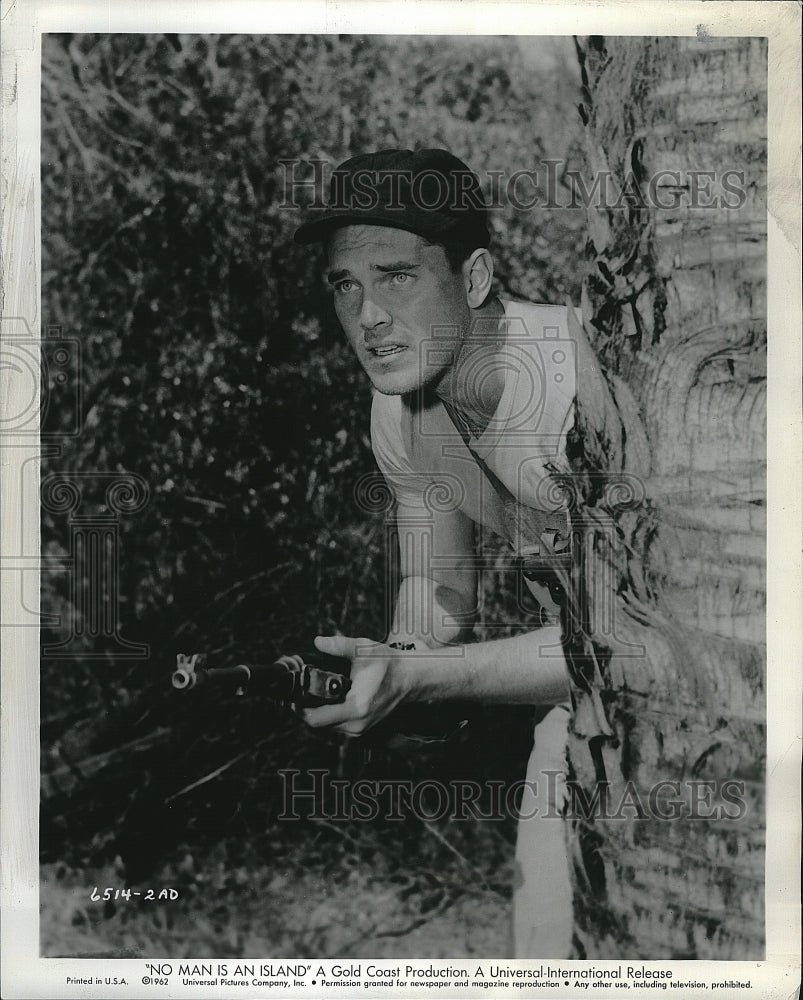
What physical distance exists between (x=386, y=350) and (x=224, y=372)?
29cm

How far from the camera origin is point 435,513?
69.8 inches

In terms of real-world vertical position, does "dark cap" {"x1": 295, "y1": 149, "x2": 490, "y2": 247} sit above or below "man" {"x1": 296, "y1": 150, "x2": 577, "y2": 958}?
above

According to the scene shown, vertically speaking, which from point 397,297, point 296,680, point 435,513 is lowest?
point 296,680

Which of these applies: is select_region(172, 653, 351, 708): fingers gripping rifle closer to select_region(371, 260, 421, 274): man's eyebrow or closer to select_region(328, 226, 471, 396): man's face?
select_region(328, 226, 471, 396): man's face

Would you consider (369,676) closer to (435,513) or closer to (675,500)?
(435,513)

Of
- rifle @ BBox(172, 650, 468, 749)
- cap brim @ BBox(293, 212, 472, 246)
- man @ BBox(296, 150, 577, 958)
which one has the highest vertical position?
cap brim @ BBox(293, 212, 472, 246)

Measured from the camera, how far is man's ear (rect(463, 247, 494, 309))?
5.79ft

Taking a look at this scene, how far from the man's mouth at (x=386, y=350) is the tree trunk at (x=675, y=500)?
1.13 feet

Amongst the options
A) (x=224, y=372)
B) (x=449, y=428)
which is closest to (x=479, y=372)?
(x=449, y=428)

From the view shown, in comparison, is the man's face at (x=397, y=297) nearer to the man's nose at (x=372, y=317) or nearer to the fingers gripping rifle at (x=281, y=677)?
the man's nose at (x=372, y=317)

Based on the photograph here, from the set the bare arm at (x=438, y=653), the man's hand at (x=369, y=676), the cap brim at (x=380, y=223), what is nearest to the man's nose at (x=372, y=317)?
the cap brim at (x=380, y=223)

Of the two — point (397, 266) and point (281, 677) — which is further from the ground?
point (397, 266)

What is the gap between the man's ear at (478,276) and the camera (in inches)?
69.5

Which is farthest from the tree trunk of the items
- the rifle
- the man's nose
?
the man's nose
